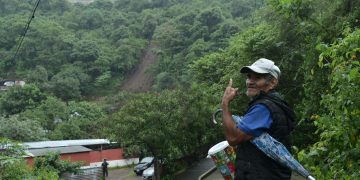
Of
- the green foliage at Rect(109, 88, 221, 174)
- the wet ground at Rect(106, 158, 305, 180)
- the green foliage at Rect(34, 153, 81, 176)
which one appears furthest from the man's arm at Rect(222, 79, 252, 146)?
the green foliage at Rect(34, 153, 81, 176)

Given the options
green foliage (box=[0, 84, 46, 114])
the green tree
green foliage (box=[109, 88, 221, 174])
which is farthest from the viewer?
green foliage (box=[0, 84, 46, 114])

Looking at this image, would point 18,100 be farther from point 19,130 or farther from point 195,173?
point 195,173

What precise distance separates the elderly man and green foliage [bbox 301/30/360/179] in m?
0.79

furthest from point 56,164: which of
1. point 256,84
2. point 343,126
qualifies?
point 256,84

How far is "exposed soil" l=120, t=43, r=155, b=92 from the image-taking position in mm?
76062

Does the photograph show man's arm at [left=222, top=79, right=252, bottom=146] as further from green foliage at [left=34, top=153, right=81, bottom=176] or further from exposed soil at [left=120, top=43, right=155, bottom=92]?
exposed soil at [left=120, top=43, right=155, bottom=92]

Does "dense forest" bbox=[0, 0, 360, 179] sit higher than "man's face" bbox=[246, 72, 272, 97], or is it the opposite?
"dense forest" bbox=[0, 0, 360, 179]

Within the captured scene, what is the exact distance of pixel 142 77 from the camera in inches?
3162

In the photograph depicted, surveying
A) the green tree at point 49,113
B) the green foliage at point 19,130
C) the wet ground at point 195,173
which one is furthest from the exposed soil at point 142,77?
the wet ground at point 195,173

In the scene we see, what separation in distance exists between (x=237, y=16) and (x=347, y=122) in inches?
2852

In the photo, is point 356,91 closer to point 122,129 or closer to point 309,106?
point 309,106

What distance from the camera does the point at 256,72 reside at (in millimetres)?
2863

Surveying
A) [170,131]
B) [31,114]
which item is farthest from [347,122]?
[31,114]

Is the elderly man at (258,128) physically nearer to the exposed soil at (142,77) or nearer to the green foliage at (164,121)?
the green foliage at (164,121)
